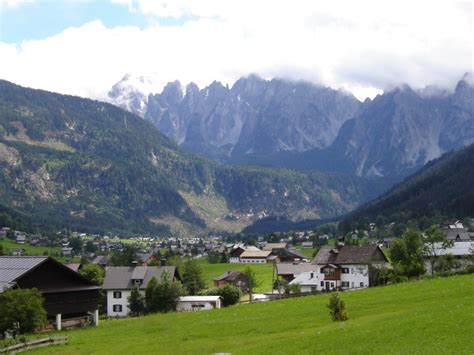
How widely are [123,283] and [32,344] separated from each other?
50.6 m

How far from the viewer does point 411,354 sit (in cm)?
2961

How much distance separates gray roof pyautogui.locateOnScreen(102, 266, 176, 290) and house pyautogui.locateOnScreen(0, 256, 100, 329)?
1037 inches

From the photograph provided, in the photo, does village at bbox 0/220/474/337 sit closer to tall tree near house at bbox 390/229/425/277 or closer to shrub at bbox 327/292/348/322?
tall tree near house at bbox 390/229/425/277

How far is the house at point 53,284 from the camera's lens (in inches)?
2625

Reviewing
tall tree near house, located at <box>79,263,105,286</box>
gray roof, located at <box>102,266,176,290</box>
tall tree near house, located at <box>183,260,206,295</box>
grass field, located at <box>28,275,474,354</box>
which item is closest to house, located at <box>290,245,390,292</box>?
tall tree near house, located at <box>183,260,206,295</box>

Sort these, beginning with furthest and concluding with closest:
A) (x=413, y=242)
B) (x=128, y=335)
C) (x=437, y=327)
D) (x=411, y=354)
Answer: (x=413, y=242) < (x=128, y=335) < (x=437, y=327) < (x=411, y=354)

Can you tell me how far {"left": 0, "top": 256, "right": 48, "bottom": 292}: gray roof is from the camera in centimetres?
6575

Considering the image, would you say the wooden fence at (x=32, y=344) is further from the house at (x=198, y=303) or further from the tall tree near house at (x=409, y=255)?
the tall tree near house at (x=409, y=255)

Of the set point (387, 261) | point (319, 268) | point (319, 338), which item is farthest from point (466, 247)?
point (319, 338)

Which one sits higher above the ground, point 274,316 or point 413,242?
point 413,242

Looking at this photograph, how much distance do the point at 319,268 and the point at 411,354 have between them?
83.8 m

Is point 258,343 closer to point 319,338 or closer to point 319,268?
point 319,338

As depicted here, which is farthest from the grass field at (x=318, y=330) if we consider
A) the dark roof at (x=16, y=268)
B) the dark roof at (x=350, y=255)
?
the dark roof at (x=350, y=255)

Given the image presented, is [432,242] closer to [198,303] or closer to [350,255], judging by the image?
[350,255]
